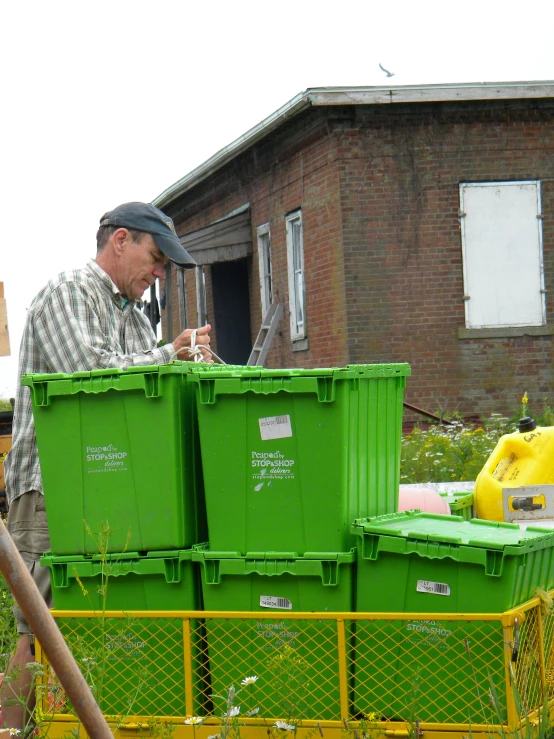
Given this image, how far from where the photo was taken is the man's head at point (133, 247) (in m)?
4.63

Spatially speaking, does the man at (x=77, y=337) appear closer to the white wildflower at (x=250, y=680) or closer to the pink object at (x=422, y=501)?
the white wildflower at (x=250, y=680)

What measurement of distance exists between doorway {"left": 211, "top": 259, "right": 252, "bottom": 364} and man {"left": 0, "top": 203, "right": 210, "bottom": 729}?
15439 mm

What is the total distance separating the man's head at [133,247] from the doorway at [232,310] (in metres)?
15.4

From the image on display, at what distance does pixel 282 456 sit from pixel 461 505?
176cm

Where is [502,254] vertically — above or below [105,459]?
above

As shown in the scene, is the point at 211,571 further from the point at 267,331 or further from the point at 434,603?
the point at 267,331

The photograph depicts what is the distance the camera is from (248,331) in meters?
20.3

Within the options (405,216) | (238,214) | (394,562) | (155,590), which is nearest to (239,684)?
(155,590)

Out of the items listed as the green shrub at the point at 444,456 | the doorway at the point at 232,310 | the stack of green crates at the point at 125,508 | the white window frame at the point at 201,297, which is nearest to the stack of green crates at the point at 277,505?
the stack of green crates at the point at 125,508

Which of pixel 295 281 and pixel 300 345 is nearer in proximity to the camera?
pixel 300 345

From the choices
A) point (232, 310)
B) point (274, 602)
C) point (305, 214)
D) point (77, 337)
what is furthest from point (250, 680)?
point (232, 310)

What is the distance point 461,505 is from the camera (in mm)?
5160

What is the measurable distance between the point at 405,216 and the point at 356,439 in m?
10.7

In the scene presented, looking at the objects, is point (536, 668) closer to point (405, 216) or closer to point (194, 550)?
point (194, 550)
